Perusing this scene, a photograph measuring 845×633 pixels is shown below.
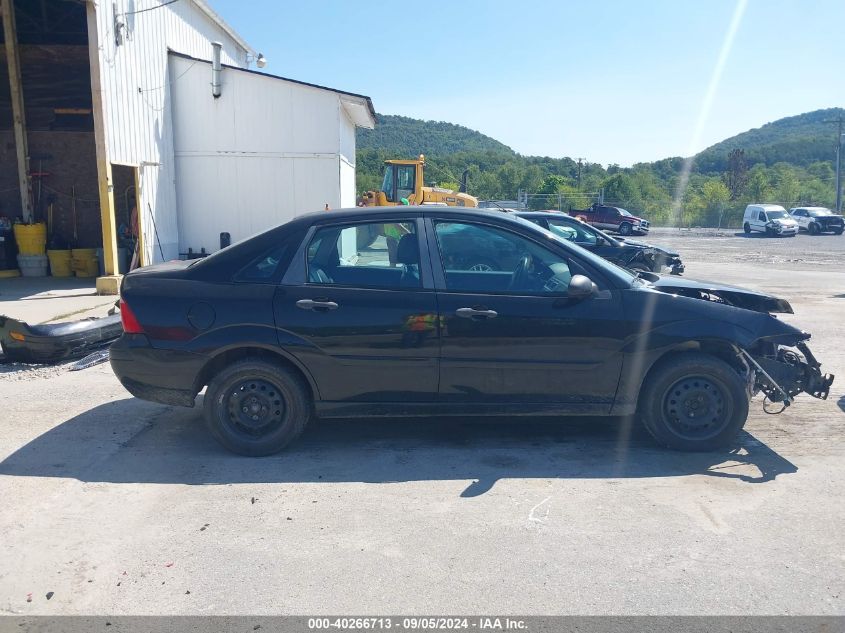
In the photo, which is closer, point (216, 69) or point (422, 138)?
point (216, 69)

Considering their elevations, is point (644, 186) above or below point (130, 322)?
above

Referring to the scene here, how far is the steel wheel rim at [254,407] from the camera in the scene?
16.5 ft

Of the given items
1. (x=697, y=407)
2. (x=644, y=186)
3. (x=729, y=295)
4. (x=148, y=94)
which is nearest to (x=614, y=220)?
(x=644, y=186)

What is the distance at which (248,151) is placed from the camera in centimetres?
1756

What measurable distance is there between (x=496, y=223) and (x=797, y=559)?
2801 mm

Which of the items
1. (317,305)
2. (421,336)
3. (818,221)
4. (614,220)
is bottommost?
(614,220)

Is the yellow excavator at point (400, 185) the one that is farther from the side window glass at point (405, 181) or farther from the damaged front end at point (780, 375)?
the damaged front end at point (780, 375)

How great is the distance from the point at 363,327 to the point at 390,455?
0.95m

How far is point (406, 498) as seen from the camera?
4375 mm

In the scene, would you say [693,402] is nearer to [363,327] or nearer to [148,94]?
[363,327]

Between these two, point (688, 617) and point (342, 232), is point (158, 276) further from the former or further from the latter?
point (688, 617)

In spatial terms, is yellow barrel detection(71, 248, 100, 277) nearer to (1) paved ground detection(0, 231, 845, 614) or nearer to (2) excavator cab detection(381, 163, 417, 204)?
(2) excavator cab detection(381, 163, 417, 204)

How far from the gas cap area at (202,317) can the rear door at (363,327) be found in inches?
18.4

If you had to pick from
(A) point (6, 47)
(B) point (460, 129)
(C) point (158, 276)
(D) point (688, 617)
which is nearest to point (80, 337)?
(C) point (158, 276)
